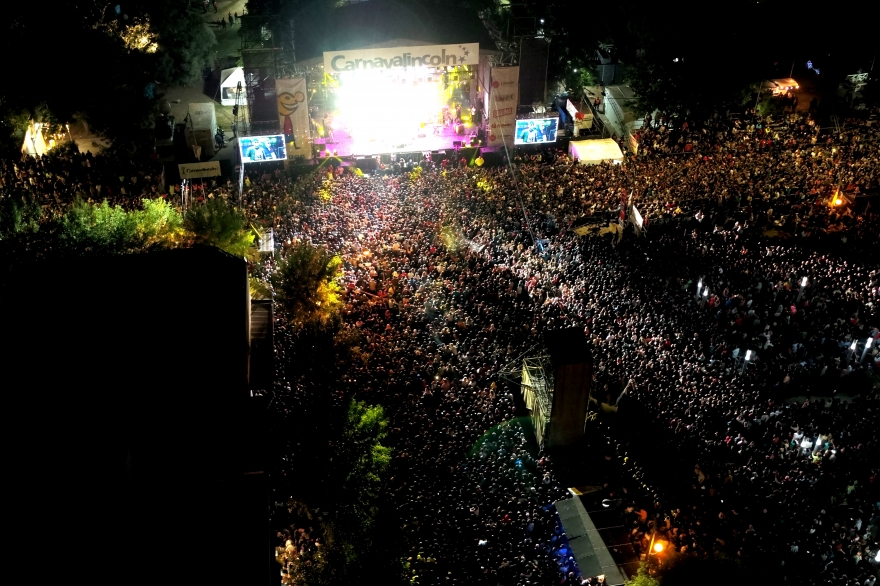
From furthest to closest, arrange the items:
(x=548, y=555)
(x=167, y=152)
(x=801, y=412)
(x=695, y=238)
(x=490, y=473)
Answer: (x=167, y=152) → (x=695, y=238) → (x=801, y=412) → (x=490, y=473) → (x=548, y=555)

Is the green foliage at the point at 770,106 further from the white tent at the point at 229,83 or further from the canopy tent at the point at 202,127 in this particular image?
the canopy tent at the point at 202,127

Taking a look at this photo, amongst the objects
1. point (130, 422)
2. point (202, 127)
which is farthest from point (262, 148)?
point (130, 422)

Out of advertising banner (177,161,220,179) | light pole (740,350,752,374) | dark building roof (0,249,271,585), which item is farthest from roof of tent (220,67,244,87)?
light pole (740,350,752,374)

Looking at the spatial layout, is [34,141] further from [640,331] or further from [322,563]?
[640,331]

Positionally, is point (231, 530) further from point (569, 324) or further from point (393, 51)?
point (393, 51)

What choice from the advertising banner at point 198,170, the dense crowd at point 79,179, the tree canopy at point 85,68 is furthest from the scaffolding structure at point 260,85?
the dense crowd at point 79,179

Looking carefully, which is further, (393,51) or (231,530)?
(393,51)

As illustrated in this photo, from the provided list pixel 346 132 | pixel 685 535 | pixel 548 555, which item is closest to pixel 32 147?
pixel 346 132
